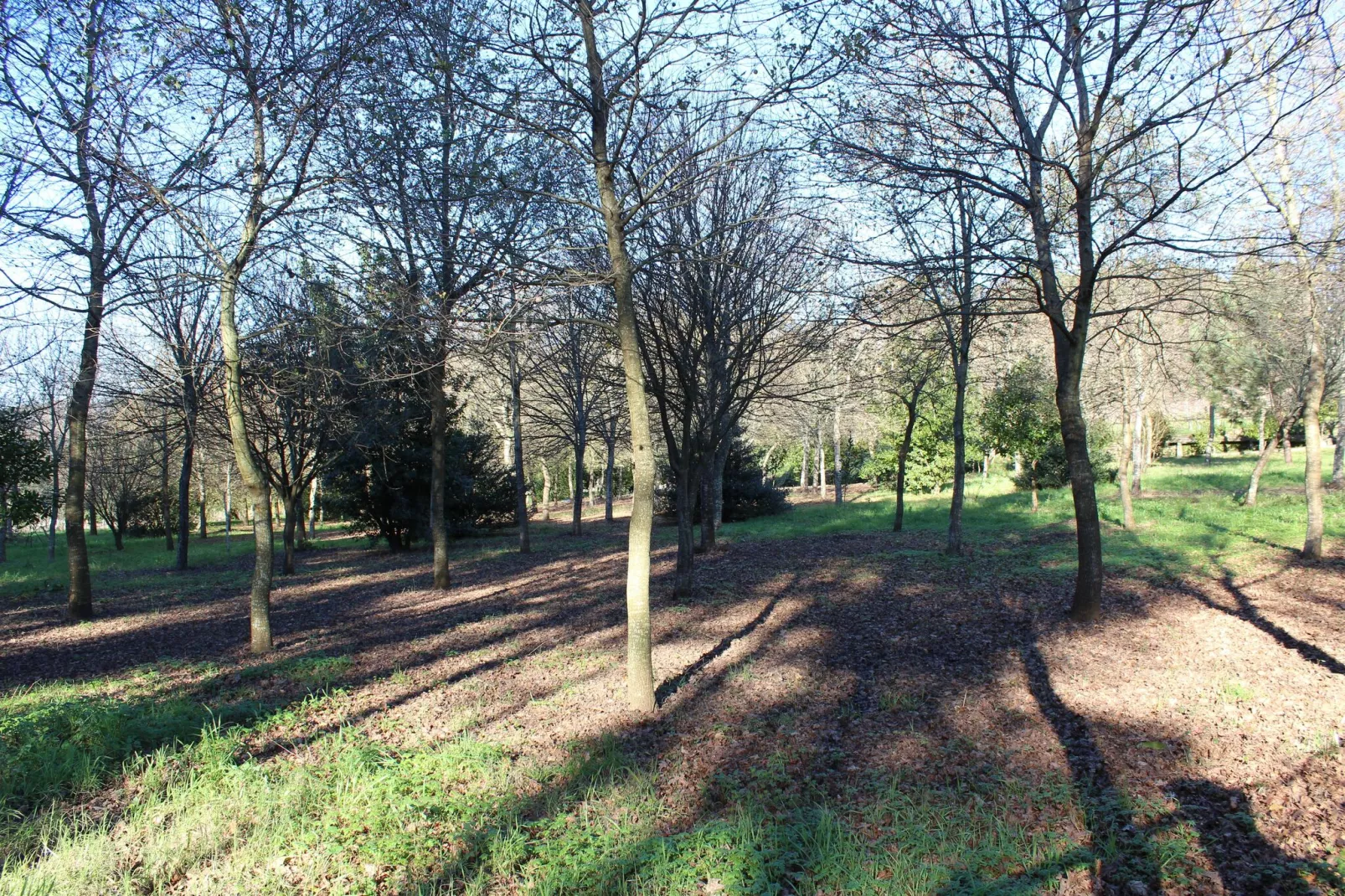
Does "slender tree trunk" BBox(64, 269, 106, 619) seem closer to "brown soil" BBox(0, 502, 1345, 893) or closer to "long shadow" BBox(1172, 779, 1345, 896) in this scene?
"brown soil" BBox(0, 502, 1345, 893)

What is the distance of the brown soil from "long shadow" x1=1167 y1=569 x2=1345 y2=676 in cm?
4

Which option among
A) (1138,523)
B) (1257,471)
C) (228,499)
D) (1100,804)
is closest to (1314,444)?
(1138,523)

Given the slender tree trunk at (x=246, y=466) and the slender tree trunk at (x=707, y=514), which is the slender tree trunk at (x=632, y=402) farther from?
the slender tree trunk at (x=707, y=514)

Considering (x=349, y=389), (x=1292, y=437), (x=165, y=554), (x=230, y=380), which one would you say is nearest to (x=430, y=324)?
(x=230, y=380)

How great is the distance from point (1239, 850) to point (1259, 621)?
5.55 metres

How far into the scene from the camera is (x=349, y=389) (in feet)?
51.9

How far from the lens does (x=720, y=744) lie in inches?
215

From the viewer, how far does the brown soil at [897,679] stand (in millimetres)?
4457

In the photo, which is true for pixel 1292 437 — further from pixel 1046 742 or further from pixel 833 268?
pixel 1046 742

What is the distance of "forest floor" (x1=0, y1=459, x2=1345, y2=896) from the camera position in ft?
12.2

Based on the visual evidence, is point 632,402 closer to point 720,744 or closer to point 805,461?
point 720,744

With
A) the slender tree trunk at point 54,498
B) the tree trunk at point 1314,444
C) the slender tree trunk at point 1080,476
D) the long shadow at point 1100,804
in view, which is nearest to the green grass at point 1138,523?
the tree trunk at point 1314,444

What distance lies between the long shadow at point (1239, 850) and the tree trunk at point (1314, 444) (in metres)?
8.89

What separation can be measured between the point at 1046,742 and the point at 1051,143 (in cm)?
719
